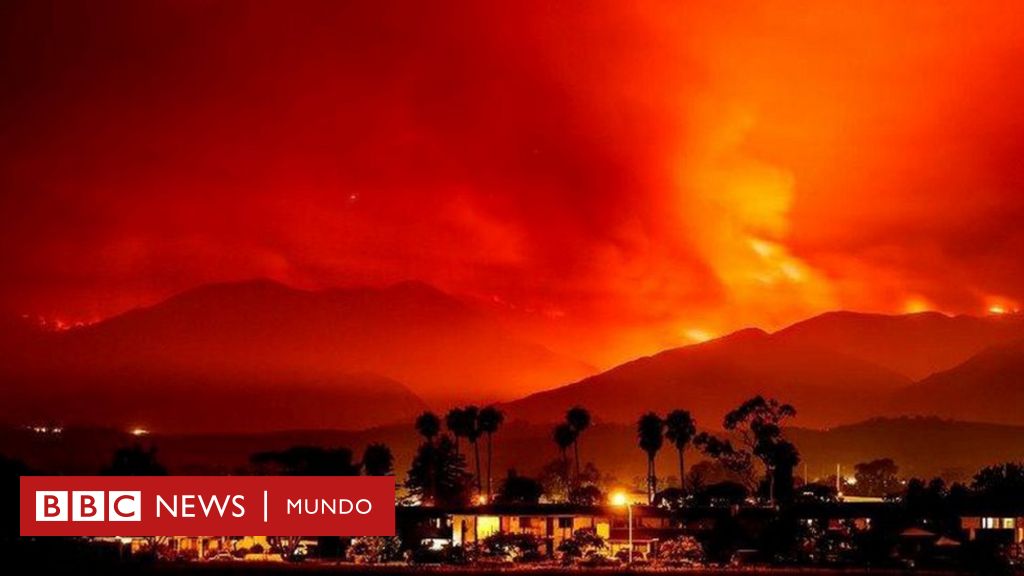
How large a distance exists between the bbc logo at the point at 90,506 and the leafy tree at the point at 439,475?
77.1m

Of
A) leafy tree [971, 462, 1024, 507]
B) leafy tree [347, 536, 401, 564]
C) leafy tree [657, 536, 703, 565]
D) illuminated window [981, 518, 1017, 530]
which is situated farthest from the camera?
leafy tree [971, 462, 1024, 507]

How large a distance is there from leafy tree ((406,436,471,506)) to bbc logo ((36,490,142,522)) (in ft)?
253

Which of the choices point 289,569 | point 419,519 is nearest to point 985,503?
point 419,519

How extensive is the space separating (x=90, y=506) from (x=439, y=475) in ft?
296

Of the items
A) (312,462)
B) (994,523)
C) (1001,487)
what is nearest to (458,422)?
(312,462)

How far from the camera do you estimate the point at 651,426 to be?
15438cm

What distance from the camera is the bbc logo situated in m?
60.6

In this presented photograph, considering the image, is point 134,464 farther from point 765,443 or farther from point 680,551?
point 765,443

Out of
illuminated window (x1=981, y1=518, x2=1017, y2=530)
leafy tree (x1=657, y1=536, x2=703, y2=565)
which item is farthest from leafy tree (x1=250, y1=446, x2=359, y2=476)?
illuminated window (x1=981, y1=518, x2=1017, y2=530)

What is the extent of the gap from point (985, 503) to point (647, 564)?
27277 millimetres

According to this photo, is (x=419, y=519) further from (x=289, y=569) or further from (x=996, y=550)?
(x=996, y=550)

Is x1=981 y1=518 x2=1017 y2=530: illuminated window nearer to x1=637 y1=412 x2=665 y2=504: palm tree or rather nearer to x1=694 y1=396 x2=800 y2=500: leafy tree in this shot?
x1=694 y1=396 x2=800 y2=500: leafy tree

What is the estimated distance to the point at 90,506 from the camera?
201ft

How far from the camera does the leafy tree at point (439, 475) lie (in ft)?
469
